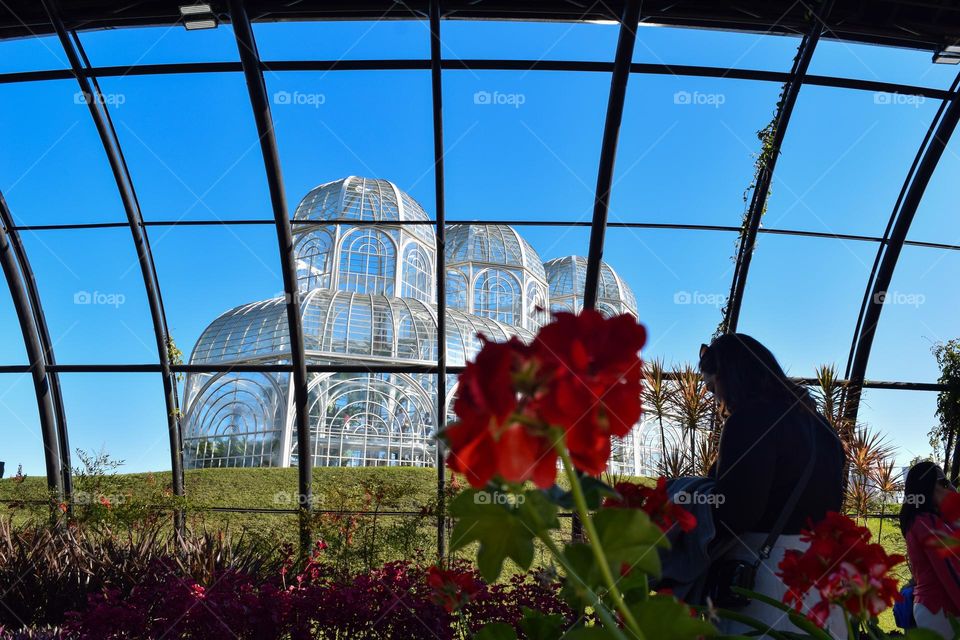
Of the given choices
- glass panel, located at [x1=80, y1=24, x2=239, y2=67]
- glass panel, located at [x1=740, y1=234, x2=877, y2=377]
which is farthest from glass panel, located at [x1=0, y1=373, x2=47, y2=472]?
glass panel, located at [x1=740, y1=234, x2=877, y2=377]

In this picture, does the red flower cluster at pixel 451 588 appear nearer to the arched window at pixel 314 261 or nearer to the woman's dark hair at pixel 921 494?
the woman's dark hair at pixel 921 494

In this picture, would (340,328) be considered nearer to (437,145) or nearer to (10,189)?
(10,189)

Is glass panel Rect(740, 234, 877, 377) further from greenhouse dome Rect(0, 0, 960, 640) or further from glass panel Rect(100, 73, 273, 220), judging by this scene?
glass panel Rect(100, 73, 273, 220)

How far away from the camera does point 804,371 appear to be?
342 inches

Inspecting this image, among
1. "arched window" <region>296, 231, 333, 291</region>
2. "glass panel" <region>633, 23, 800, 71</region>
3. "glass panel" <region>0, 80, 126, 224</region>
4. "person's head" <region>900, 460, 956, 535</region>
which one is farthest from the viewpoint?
"arched window" <region>296, 231, 333, 291</region>

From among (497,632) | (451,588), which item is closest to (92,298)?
(451,588)

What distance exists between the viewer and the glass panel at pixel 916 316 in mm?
8539

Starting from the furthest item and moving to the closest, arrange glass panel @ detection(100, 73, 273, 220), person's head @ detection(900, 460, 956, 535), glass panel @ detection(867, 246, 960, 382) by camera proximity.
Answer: glass panel @ detection(867, 246, 960, 382), glass panel @ detection(100, 73, 273, 220), person's head @ detection(900, 460, 956, 535)

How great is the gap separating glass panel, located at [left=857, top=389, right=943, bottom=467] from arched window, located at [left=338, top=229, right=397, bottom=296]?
1223cm

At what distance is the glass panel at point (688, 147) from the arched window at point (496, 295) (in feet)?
39.2

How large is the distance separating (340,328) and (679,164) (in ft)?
31.5

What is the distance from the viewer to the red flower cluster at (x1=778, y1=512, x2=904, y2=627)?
0.92 metres

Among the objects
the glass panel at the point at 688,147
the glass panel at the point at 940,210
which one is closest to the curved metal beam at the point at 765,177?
the glass panel at the point at 688,147

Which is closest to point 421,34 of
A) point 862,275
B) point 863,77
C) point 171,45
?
point 171,45
